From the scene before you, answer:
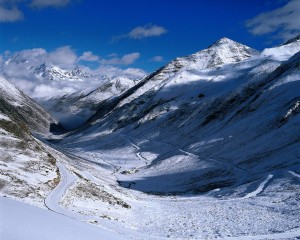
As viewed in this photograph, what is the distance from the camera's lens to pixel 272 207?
4075cm

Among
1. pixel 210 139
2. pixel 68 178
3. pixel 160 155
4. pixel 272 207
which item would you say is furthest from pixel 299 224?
pixel 160 155

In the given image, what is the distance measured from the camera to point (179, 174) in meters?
81.8

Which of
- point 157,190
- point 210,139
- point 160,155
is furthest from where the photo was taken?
point 160,155

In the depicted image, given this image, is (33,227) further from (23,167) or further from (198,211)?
(23,167)

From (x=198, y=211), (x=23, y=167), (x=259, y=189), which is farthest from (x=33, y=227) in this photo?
(x=259, y=189)

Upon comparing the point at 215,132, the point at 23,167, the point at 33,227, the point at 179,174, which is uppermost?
the point at 215,132

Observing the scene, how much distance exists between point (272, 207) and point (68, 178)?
77.0 feet

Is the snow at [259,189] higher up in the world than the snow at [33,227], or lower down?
higher up

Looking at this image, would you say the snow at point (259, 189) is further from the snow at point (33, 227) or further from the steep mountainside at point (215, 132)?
the snow at point (33, 227)

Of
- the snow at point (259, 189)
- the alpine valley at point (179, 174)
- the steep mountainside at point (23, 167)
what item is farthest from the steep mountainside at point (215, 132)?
the steep mountainside at point (23, 167)

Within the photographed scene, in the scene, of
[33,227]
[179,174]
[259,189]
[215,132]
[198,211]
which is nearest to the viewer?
[33,227]

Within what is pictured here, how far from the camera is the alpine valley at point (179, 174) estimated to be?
93.1 ft

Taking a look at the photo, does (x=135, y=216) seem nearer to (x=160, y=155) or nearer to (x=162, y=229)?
(x=162, y=229)

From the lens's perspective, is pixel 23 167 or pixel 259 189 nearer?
pixel 23 167
